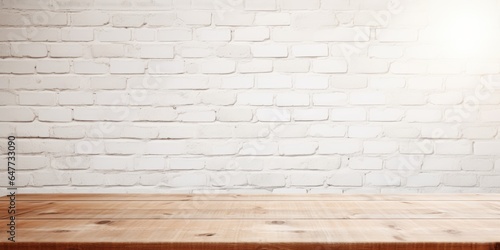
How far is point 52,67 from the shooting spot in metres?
2.07

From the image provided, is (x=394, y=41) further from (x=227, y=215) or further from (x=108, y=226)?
(x=108, y=226)

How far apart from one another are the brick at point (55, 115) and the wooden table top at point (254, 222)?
74 centimetres

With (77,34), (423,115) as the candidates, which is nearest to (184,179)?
(77,34)

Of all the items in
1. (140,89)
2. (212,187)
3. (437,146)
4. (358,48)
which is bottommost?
→ (212,187)

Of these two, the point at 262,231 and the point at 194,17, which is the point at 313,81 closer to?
the point at 194,17

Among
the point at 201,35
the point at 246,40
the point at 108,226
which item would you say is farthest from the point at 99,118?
the point at 108,226

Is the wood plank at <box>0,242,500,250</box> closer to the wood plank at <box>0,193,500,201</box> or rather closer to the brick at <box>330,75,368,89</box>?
the wood plank at <box>0,193,500,201</box>

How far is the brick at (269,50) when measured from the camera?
6.83ft

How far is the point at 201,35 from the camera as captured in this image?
6.82 feet

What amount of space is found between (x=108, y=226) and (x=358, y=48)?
4.82ft

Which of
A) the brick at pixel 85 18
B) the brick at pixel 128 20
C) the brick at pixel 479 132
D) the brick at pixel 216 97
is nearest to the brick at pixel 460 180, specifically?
the brick at pixel 479 132

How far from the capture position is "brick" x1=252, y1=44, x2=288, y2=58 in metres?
2.08

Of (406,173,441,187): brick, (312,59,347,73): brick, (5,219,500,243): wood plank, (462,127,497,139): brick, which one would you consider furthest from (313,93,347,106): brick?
(5,219,500,243): wood plank

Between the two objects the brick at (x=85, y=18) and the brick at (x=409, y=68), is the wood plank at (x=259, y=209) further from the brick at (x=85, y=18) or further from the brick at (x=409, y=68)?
the brick at (x=85, y=18)
